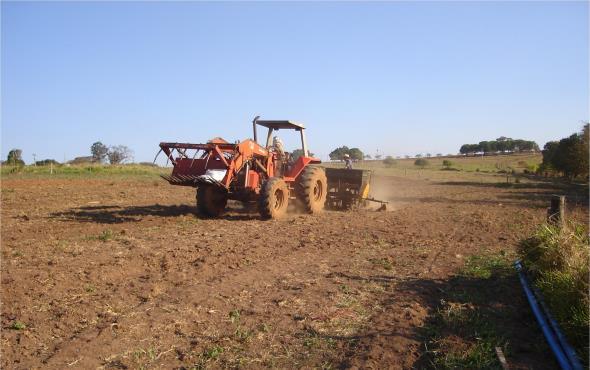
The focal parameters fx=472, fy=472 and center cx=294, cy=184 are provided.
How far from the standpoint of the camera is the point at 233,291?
5406 mm

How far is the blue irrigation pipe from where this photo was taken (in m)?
3.40

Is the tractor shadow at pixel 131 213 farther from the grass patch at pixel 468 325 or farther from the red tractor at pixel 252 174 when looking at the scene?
the grass patch at pixel 468 325

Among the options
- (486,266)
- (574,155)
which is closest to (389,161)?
(574,155)

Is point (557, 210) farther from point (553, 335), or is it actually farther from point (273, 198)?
point (273, 198)

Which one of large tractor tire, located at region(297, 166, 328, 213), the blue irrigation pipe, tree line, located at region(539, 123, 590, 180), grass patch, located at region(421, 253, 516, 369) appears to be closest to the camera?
the blue irrigation pipe

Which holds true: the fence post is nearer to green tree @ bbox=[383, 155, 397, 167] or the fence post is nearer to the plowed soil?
the plowed soil

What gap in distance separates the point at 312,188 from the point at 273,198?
5.50 ft

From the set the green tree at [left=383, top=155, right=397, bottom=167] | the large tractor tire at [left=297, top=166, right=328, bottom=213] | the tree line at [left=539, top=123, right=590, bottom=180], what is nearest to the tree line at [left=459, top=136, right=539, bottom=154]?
the green tree at [left=383, top=155, right=397, bottom=167]

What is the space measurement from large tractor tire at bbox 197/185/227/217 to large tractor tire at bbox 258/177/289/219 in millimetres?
1263

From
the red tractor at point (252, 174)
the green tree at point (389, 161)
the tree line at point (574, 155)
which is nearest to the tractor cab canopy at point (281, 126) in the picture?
the red tractor at point (252, 174)

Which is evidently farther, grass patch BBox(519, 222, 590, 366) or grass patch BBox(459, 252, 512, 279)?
grass patch BBox(459, 252, 512, 279)

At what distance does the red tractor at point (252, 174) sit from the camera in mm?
9875

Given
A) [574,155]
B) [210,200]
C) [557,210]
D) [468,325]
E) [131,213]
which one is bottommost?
[468,325]

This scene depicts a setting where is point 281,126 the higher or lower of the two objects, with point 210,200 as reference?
higher
